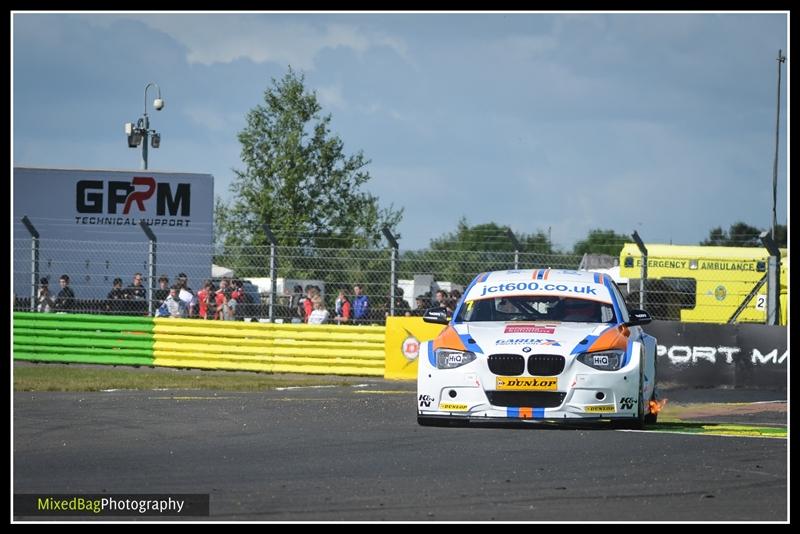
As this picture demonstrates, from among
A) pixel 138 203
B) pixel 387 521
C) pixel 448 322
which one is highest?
pixel 138 203

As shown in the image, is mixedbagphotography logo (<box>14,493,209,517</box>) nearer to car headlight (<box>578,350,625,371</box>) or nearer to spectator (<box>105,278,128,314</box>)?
car headlight (<box>578,350,625,371</box>)

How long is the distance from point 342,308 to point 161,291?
3435 millimetres

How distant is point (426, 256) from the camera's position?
69.8ft

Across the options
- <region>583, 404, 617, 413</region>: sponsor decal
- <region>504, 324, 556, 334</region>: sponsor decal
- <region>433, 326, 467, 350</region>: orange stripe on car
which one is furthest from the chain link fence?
<region>583, 404, 617, 413</region>: sponsor decal

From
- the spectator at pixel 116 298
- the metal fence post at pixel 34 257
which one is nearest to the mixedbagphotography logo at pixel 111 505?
the spectator at pixel 116 298

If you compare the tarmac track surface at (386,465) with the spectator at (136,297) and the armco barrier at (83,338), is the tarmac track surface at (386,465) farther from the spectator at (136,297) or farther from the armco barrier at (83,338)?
the spectator at (136,297)

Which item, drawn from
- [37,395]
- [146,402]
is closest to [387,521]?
[146,402]

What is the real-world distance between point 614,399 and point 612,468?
2180mm

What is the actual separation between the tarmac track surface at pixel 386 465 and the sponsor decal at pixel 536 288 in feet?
4.85

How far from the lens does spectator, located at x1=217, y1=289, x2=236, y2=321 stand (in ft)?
73.4

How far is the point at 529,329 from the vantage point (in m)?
11.6

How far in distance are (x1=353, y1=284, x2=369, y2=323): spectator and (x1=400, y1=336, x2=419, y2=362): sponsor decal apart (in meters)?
1.27

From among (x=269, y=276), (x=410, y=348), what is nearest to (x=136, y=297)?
(x=269, y=276)

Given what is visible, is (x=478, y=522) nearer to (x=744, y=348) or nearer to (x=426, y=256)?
(x=744, y=348)
